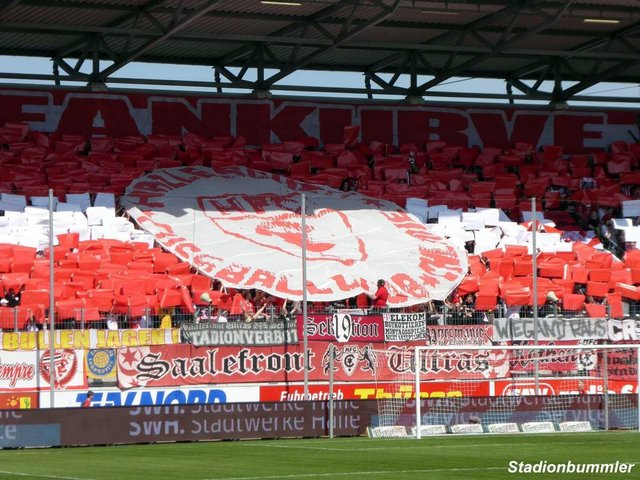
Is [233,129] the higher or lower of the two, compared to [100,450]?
higher

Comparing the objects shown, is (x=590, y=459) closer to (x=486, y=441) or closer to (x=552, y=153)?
(x=486, y=441)

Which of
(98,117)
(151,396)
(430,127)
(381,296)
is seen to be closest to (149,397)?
(151,396)

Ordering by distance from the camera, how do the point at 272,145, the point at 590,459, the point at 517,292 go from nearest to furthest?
the point at 590,459, the point at 517,292, the point at 272,145

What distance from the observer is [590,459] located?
15.1 meters

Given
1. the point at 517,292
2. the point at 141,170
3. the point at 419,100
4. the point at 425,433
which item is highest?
the point at 419,100

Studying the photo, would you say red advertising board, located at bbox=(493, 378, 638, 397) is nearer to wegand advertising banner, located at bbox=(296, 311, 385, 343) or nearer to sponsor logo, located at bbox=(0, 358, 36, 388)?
wegand advertising banner, located at bbox=(296, 311, 385, 343)

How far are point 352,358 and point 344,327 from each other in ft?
1.81

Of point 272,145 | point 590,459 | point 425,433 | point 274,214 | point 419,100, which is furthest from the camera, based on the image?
point 419,100

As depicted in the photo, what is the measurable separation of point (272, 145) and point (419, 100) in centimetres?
471

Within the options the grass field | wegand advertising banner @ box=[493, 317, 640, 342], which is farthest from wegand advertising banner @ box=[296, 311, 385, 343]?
the grass field

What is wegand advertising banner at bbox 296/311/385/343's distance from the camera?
23.3 m

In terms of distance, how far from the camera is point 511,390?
891 inches

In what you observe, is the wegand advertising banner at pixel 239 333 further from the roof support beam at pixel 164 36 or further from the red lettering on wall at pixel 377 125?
the red lettering on wall at pixel 377 125

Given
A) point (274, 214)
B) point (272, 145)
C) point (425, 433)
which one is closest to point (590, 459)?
point (425, 433)
